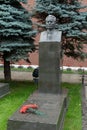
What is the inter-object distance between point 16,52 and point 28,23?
4.46 ft

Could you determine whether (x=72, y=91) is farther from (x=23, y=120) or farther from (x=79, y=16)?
(x=23, y=120)

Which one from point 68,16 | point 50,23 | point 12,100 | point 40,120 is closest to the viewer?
point 40,120

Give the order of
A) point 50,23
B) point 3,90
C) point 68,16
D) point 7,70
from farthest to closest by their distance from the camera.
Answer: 1. point 7,70
2. point 68,16
3. point 3,90
4. point 50,23

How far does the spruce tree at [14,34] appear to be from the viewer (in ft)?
30.0

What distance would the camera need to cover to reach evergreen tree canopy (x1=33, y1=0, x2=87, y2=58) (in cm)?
984

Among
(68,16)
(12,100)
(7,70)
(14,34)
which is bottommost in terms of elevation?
(12,100)

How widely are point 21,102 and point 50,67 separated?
130 cm

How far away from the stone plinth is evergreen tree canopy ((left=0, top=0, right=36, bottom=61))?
206 cm

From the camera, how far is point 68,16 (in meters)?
9.98

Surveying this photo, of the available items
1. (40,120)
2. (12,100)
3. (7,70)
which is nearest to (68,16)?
(7,70)

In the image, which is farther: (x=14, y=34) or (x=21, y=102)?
(x=14, y=34)

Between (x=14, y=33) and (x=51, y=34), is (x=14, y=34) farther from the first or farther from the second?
(x=51, y=34)

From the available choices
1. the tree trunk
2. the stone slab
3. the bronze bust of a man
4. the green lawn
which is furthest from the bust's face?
the tree trunk

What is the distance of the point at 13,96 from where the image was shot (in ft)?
27.0
